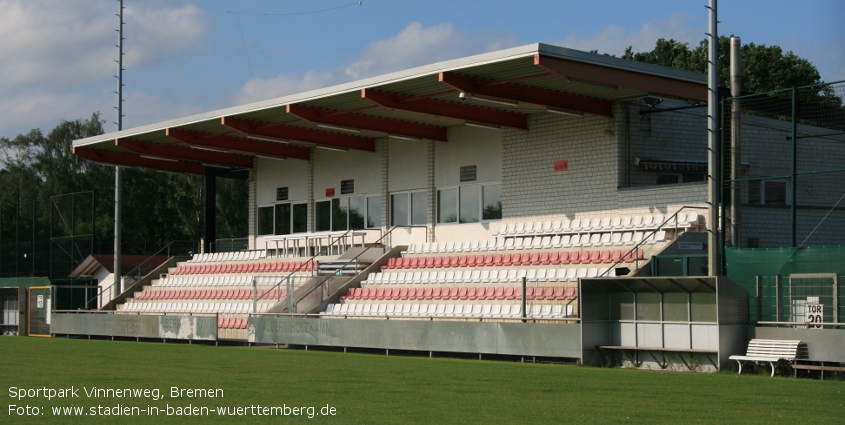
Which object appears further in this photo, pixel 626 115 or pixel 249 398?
pixel 626 115

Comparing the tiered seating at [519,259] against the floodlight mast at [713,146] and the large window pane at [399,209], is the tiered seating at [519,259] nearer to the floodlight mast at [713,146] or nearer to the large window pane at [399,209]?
the large window pane at [399,209]

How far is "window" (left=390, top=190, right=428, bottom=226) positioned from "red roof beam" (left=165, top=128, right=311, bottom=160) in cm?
502

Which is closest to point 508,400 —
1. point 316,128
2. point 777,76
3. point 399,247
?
point 399,247

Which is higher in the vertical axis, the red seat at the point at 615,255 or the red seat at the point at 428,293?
the red seat at the point at 615,255

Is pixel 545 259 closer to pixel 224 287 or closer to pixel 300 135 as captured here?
pixel 300 135

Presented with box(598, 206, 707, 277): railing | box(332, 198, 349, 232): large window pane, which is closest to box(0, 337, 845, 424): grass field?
box(598, 206, 707, 277): railing

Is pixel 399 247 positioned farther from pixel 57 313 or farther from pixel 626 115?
pixel 57 313

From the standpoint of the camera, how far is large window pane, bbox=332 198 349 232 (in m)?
35.4

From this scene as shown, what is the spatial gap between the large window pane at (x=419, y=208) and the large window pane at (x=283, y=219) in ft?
22.7

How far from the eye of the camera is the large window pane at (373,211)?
34125 millimetres

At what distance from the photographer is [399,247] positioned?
102ft

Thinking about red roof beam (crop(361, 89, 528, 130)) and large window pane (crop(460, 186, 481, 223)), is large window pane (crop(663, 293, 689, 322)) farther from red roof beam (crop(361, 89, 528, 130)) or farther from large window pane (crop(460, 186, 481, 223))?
large window pane (crop(460, 186, 481, 223))

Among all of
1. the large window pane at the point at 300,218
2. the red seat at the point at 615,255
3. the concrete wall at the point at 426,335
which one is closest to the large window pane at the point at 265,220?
the large window pane at the point at 300,218

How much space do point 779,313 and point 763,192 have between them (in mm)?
8677
